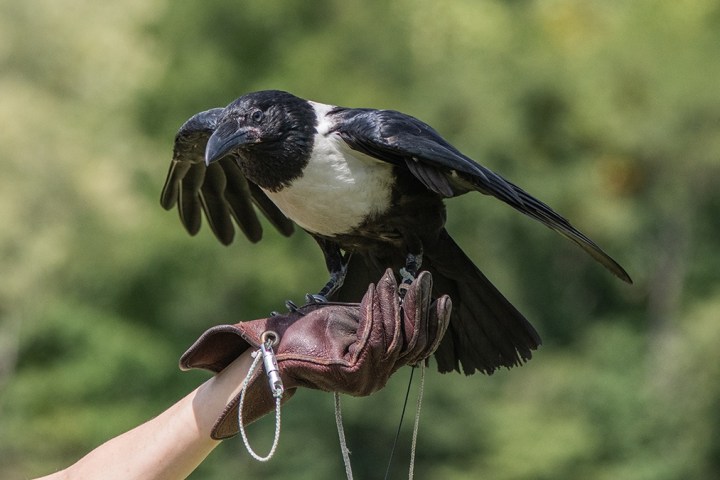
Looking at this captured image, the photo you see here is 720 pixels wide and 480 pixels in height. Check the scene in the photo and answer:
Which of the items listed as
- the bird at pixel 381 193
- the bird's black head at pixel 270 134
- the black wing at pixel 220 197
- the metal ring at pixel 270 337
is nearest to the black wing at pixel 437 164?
the bird at pixel 381 193

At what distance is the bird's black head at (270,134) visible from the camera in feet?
16.1

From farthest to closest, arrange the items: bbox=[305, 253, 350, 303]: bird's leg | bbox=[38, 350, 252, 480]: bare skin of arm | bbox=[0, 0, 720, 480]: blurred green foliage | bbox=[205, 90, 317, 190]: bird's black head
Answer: bbox=[0, 0, 720, 480]: blurred green foliage
bbox=[305, 253, 350, 303]: bird's leg
bbox=[205, 90, 317, 190]: bird's black head
bbox=[38, 350, 252, 480]: bare skin of arm

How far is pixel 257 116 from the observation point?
4965 millimetres

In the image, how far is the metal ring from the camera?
3.87m

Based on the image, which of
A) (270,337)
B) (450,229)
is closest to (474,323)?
(270,337)

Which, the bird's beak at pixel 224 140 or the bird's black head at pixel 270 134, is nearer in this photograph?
the bird's beak at pixel 224 140

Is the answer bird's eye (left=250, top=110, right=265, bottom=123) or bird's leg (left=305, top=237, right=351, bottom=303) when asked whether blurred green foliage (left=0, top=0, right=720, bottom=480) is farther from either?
bird's eye (left=250, top=110, right=265, bottom=123)

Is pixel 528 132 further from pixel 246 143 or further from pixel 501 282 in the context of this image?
pixel 246 143

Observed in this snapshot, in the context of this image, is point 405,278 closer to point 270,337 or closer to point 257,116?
point 257,116

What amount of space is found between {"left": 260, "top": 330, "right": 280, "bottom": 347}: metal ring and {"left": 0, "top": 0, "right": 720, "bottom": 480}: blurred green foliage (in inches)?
584

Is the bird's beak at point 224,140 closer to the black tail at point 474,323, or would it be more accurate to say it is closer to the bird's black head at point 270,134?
the bird's black head at point 270,134

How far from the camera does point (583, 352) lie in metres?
22.2

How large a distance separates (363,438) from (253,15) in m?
7.01

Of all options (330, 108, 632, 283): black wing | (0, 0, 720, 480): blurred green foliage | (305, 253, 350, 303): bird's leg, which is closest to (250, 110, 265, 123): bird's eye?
(330, 108, 632, 283): black wing
